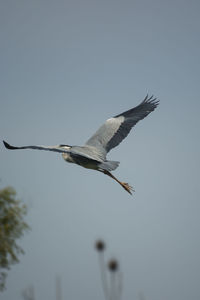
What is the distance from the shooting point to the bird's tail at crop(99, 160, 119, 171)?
779 cm

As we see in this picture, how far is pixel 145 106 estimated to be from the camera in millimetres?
10844

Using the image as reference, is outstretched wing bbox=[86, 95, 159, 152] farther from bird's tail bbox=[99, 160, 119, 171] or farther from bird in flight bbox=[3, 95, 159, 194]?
bird's tail bbox=[99, 160, 119, 171]

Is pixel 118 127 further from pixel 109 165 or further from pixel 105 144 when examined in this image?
pixel 109 165

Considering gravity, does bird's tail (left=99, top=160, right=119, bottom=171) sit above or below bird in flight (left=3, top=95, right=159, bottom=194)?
below

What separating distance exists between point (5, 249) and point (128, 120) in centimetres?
578

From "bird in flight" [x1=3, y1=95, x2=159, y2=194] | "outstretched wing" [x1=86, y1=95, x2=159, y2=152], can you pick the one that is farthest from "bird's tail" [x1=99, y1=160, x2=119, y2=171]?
"outstretched wing" [x1=86, y1=95, x2=159, y2=152]

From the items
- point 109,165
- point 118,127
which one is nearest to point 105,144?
point 118,127

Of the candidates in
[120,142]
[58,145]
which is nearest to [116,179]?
[120,142]

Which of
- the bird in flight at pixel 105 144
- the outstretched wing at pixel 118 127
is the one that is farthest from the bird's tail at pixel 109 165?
the outstretched wing at pixel 118 127

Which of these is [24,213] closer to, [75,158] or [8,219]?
[8,219]

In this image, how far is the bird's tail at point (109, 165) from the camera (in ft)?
25.6

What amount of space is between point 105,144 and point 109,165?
69.6 inches

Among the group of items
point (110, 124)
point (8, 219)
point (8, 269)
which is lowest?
point (8, 269)

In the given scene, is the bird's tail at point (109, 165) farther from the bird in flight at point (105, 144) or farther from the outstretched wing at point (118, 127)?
the outstretched wing at point (118, 127)
